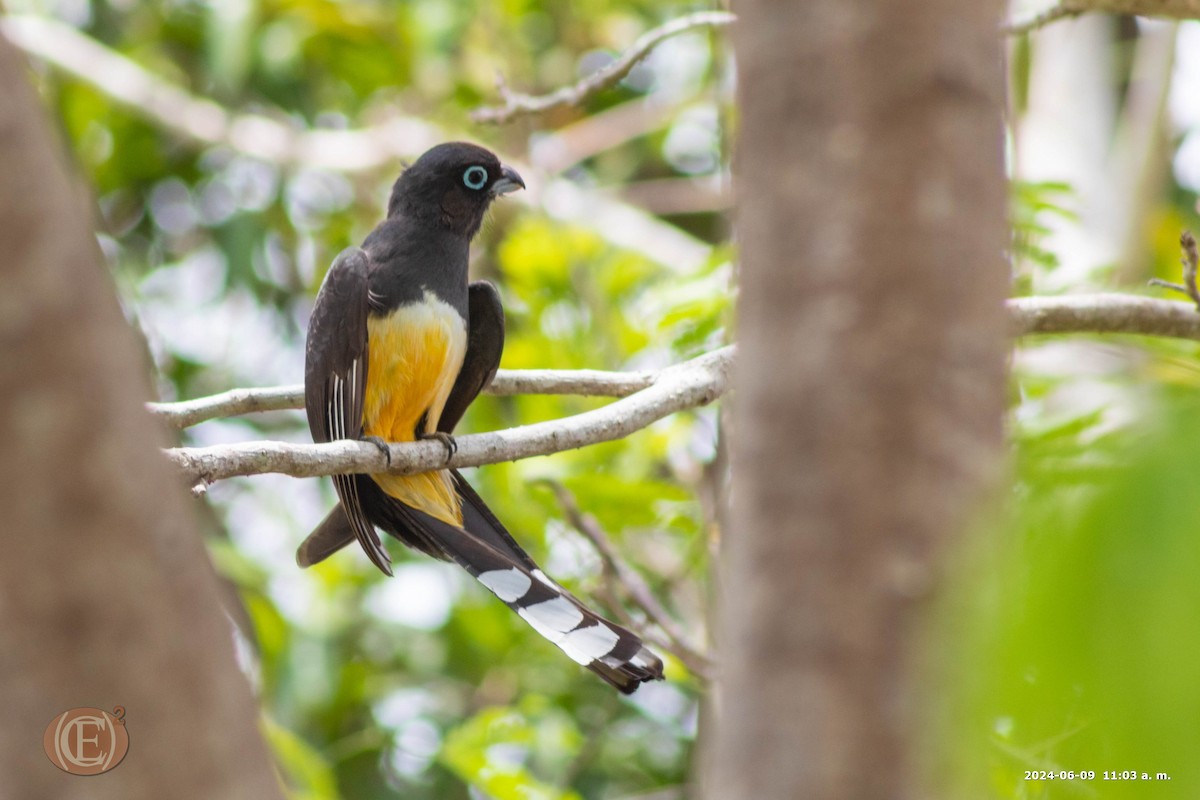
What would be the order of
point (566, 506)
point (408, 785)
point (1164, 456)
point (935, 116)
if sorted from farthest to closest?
point (408, 785) → point (566, 506) → point (935, 116) → point (1164, 456)

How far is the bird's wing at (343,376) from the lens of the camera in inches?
165

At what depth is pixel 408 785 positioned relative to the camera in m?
6.82

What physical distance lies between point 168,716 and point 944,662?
2.23 feet

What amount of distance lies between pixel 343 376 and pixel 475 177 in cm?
114

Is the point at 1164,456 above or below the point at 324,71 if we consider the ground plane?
below

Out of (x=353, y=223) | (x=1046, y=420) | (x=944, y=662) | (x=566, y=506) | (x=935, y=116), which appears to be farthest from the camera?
(x=353, y=223)

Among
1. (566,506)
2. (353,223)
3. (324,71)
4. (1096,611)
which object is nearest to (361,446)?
(566,506)

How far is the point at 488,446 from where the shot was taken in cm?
335

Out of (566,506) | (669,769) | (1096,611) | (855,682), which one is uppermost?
(1096,611)

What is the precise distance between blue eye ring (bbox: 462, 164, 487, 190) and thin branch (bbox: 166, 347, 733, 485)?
4.91 ft

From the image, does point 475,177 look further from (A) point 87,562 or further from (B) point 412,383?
(A) point 87,562

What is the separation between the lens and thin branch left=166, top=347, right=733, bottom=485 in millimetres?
2846

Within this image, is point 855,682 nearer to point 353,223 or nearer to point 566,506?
point 566,506

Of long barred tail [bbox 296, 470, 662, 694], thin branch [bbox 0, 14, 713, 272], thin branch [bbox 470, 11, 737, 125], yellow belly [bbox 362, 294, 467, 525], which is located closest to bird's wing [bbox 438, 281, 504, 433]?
yellow belly [bbox 362, 294, 467, 525]
